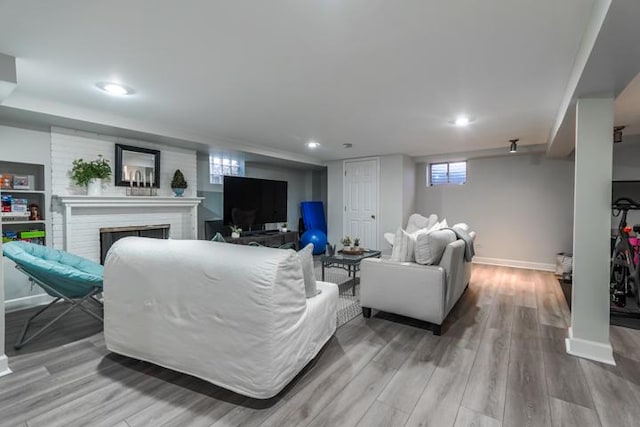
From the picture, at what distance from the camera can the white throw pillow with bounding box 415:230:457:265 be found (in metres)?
2.81

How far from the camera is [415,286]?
2777 millimetres

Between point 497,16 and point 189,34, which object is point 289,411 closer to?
point 189,34

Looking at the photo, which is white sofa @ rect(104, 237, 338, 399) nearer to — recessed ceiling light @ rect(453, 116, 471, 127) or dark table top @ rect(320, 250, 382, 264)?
dark table top @ rect(320, 250, 382, 264)

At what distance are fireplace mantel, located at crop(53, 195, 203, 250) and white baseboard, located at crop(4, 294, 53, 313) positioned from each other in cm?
62

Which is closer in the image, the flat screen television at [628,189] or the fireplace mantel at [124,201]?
the fireplace mantel at [124,201]

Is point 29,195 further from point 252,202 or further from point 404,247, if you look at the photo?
point 404,247

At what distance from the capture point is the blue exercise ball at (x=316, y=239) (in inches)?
259

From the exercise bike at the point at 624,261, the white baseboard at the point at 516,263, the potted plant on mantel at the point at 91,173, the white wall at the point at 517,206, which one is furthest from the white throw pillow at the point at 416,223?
the potted plant on mantel at the point at 91,173

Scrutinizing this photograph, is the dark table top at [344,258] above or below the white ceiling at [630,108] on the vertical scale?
below

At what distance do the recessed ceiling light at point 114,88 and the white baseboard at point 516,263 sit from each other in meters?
6.06

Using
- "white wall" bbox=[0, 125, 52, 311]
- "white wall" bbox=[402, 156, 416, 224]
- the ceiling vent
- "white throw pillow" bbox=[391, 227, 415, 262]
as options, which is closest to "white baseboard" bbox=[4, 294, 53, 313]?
"white wall" bbox=[0, 125, 52, 311]

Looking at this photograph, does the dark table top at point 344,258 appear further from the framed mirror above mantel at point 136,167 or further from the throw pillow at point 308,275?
the framed mirror above mantel at point 136,167

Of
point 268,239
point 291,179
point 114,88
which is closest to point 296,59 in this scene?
point 114,88

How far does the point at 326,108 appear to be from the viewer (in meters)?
3.22
